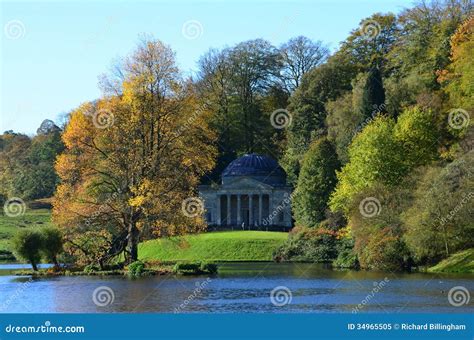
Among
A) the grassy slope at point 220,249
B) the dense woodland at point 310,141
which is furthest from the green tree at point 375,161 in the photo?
the grassy slope at point 220,249

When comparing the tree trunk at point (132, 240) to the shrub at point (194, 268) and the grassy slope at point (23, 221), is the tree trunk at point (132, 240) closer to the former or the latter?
the shrub at point (194, 268)

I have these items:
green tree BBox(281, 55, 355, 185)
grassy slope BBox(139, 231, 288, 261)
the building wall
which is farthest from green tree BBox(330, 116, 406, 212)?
the building wall

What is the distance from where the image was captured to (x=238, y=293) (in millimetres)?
37312

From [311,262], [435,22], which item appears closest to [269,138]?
[435,22]

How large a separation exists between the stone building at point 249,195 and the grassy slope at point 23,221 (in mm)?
19123

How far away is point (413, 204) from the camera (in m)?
56.4

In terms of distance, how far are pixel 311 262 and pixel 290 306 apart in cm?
3839

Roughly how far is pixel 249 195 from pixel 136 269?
57.7 metres

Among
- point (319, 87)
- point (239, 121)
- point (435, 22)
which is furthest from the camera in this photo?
point (239, 121)

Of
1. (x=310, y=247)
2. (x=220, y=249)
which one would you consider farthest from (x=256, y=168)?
(x=310, y=247)

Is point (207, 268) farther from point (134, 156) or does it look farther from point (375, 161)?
point (375, 161)

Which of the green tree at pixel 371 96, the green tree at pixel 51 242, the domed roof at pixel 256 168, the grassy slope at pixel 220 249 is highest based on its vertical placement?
the green tree at pixel 371 96

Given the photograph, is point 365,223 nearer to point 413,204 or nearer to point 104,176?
point 413,204

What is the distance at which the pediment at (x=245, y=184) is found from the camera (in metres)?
104
